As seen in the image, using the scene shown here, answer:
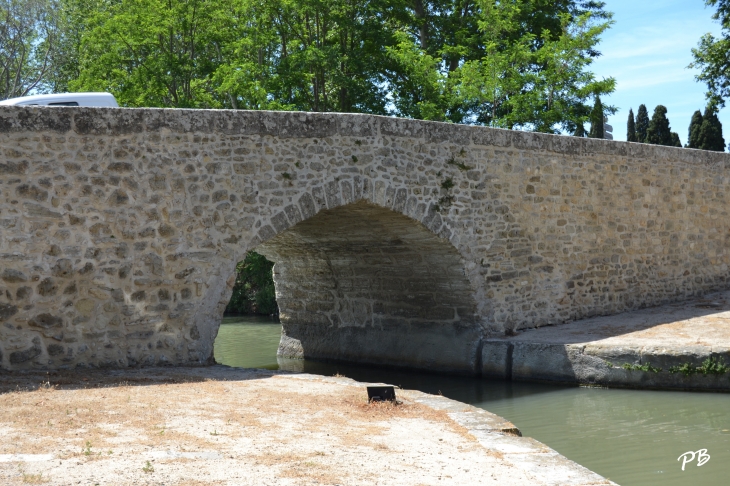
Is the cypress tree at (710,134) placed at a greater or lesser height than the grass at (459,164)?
greater

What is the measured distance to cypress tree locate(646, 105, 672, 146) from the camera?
25953 mm

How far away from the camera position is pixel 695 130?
85.3 ft

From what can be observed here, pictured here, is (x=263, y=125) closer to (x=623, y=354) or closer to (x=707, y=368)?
(x=623, y=354)

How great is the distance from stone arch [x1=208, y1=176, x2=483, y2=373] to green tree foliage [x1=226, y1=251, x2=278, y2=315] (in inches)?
293

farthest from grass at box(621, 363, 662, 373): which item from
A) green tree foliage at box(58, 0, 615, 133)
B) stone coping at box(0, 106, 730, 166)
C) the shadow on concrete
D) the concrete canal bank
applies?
green tree foliage at box(58, 0, 615, 133)

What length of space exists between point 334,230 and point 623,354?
393 centimetres

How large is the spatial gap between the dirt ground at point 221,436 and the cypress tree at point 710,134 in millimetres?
21170

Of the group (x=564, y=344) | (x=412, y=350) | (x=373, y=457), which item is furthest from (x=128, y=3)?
(x=373, y=457)

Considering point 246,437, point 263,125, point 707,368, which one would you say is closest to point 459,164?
point 263,125

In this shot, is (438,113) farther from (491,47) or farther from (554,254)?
(554,254)

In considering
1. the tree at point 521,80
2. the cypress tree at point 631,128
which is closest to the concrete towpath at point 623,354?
the tree at point 521,80

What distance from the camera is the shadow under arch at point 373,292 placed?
10.3 meters

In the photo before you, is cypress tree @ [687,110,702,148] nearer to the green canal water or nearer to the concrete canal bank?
the green canal water

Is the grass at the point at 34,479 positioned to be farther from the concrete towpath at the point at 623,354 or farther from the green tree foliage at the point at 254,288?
the green tree foliage at the point at 254,288
